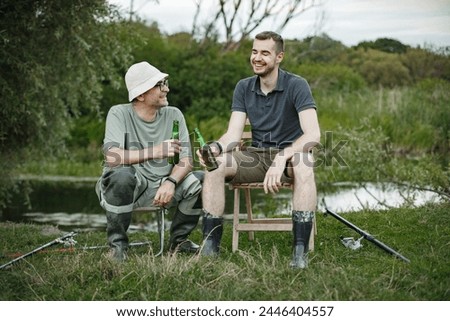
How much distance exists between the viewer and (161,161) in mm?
4824

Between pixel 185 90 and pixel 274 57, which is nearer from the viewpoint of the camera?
pixel 274 57

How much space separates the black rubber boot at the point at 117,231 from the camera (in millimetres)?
4559

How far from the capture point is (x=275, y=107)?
4.69 metres

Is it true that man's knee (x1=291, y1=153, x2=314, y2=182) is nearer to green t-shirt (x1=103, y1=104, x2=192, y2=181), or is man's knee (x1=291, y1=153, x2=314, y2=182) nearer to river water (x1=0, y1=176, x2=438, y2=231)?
green t-shirt (x1=103, y1=104, x2=192, y2=181)

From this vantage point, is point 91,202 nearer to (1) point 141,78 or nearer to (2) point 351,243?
(1) point 141,78

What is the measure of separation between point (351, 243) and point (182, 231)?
111 cm

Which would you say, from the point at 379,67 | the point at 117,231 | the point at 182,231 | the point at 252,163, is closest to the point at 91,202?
the point at 182,231

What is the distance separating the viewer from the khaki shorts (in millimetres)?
4700

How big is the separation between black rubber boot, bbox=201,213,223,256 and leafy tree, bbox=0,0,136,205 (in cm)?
397

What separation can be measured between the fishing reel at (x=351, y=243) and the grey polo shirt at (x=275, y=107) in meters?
0.76

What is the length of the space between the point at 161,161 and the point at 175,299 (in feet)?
4.45
